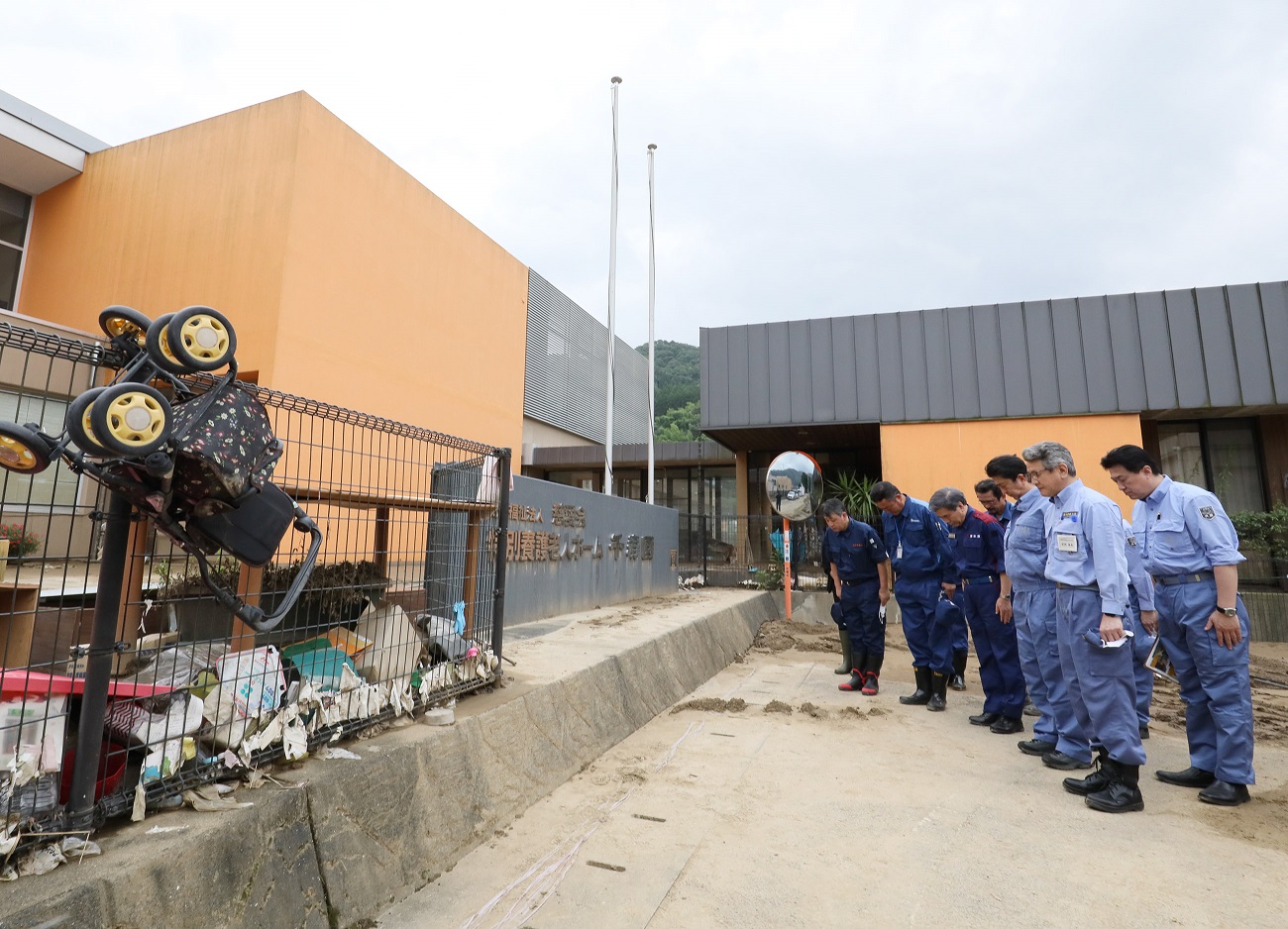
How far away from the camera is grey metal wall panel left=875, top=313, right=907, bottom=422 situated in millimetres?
11852

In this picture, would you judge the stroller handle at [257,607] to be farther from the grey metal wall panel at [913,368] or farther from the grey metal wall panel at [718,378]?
the grey metal wall panel at [913,368]

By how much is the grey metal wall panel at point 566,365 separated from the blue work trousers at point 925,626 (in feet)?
45.7

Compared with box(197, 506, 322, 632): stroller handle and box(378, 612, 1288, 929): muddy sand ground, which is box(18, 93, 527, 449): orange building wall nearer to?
box(197, 506, 322, 632): stroller handle

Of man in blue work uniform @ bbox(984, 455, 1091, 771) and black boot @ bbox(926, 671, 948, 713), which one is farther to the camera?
black boot @ bbox(926, 671, 948, 713)

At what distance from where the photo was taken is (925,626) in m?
5.07

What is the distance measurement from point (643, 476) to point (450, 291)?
8093 mm

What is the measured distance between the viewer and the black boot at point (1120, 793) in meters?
3.04

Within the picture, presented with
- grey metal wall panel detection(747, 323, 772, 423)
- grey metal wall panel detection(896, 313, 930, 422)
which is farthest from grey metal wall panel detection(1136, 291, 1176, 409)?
grey metal wall panel detection(747, 323, 772, 423)

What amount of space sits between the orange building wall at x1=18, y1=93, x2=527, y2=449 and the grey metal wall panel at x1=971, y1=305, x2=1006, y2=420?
10357 millimetres

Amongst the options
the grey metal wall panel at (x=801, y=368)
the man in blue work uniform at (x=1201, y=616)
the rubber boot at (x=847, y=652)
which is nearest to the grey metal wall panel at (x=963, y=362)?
the grey metal wall panel at (x=801, y=368)

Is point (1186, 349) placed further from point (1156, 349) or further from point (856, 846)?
point (856, 846)

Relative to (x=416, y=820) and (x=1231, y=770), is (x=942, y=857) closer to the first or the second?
(x=1231, y=770)

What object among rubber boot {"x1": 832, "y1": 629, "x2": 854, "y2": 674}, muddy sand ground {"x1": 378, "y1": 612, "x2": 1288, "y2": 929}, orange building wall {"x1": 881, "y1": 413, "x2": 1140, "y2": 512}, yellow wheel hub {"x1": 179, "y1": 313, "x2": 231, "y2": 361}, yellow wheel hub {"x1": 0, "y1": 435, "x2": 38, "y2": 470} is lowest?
muddy sand ground {"x1": 378, "y1": 612, "x2": 1288, "y2": 929}

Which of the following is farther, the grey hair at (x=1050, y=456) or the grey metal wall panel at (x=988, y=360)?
the grey metal wall panel at (x=988, y=360)
